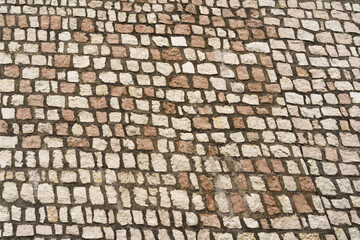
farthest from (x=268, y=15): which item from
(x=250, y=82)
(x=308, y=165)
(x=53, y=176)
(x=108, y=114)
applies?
(x=53, y=176)

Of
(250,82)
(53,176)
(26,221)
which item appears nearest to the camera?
(26,221)

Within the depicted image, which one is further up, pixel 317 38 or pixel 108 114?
pixel 317 38

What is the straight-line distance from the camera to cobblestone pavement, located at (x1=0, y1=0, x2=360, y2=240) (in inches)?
221

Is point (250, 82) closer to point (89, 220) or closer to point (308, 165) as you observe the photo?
point (308, 165)

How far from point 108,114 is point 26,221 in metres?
1.66

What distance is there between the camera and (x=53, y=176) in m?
5.69

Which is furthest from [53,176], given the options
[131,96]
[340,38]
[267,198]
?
[340,38]

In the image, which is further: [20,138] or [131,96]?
[131,96]

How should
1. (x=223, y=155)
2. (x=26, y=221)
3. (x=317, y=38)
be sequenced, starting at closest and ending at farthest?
1. (x=26, y=221)
2. (x=223, y=155)
3. (x=317, y=38)

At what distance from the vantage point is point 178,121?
6.33 meters

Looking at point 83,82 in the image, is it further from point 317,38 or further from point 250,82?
point 317,38

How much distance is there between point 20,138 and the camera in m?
5.89

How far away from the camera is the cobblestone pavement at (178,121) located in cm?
561

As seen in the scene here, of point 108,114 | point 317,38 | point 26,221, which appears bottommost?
point 26,221
